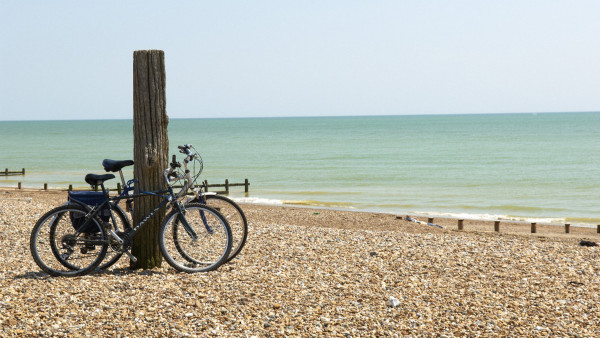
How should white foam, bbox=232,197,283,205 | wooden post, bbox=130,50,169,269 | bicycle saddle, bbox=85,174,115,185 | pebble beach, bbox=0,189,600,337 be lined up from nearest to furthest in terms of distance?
pebble beach, bbox=0,189,600,337 → bicycle saddle, bbox=85,174,115,185 → wooden post, bbox=130,50,169,269 → white foam, bbox=232,197,283,205

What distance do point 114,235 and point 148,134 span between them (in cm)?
129

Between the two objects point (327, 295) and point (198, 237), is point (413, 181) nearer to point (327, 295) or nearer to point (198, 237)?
point (198, 237)

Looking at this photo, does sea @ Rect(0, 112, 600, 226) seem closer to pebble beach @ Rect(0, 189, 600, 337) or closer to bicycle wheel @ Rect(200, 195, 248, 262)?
pebble beach @ Rect(0, 189, 600, 337)

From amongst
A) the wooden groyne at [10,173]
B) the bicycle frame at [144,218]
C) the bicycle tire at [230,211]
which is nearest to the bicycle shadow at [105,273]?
the bicycle frame at [144,218]

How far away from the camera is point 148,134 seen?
7.62 meters

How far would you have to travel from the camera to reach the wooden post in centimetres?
762

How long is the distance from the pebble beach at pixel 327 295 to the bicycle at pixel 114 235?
0.76 feet

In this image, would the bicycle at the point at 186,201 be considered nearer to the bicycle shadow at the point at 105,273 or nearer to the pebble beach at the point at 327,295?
the bicycle shadow at the point at 105,273

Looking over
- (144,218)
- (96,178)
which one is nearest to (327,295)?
(144,218)

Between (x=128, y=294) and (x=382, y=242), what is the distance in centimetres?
458

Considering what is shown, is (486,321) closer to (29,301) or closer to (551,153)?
(29,301)

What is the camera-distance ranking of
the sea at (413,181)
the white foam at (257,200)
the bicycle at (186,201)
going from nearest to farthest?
the bicycle at (186,201)
the sea at (413,181)
the white foam at (257,200)

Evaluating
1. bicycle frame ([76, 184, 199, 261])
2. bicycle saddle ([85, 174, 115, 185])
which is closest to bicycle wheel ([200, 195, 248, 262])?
bicycle frame ([76, 184, 199, 261])

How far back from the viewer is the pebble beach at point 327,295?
5695mm
